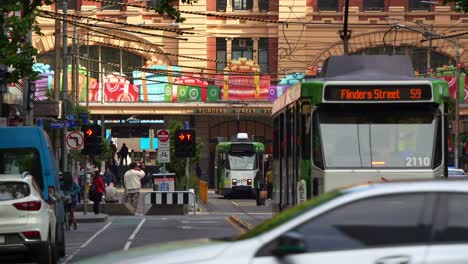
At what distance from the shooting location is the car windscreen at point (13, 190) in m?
18.2

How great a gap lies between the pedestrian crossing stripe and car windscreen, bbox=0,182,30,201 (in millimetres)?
22306

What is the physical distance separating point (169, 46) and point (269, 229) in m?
61.9

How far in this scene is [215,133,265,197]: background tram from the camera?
2302 inches

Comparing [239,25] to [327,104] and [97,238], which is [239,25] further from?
[327,104]

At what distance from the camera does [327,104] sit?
63.0 ft

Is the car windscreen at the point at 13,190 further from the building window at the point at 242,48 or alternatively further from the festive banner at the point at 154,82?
the building window at the point at 242,48

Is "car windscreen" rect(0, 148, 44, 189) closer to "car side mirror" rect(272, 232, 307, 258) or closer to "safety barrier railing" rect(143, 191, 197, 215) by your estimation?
"car side mirror" rect(272, 232, 307, 258)

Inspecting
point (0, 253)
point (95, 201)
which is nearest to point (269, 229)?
point (0, 253)

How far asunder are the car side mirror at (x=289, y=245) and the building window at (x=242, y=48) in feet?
207

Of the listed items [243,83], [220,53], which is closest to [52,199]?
[243,83]

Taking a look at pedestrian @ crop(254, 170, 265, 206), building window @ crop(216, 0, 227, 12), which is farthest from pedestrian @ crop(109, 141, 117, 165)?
pedestrian @ crop(254, 170, 265, 206)

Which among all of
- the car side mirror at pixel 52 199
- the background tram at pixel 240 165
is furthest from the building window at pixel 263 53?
the car side mirror at pixel 52 199

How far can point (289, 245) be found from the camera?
7980mm

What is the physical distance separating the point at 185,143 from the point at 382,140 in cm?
2310
